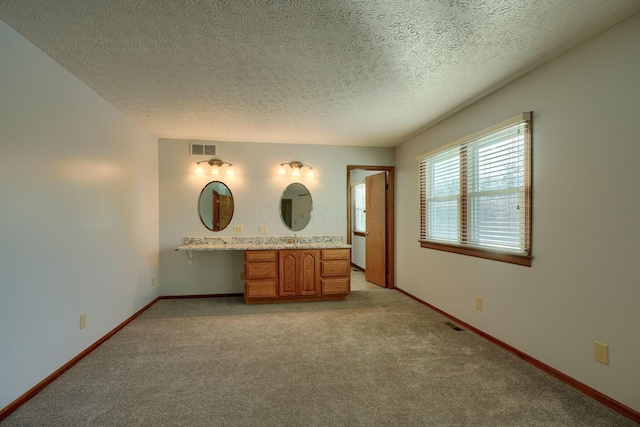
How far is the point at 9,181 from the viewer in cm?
184

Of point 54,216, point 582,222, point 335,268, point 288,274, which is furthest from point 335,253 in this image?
point 54,216

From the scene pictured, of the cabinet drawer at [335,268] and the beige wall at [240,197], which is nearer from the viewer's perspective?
the cabinet drawer at [335,268]

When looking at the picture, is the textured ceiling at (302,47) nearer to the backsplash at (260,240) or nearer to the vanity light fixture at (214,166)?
the vanity light fixture at (214,166)

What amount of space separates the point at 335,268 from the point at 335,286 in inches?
10.3

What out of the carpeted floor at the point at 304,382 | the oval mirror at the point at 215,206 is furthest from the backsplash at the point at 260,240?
the carpeted floor at the point at 304,382

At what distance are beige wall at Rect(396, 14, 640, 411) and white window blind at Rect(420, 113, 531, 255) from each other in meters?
0.12

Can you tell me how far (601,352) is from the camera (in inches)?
75.1

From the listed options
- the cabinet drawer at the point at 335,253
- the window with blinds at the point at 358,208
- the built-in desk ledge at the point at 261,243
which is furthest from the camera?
the window with blinds at the point at 358,208

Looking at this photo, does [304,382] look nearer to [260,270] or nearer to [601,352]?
[601,352]

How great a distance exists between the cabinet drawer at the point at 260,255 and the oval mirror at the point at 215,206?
770 millimetres

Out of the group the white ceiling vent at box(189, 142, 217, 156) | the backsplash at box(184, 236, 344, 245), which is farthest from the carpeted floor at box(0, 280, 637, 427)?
the white ceiling vent at box(189, 142, 217, 156)

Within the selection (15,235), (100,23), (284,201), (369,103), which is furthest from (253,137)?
(15,235)

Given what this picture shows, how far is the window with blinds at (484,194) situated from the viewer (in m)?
2.50

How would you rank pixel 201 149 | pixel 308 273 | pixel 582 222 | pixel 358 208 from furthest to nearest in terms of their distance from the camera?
1. pixel 358 208
2. pixel 201 149
3. pixel 308 273
4. pixel 582 222
